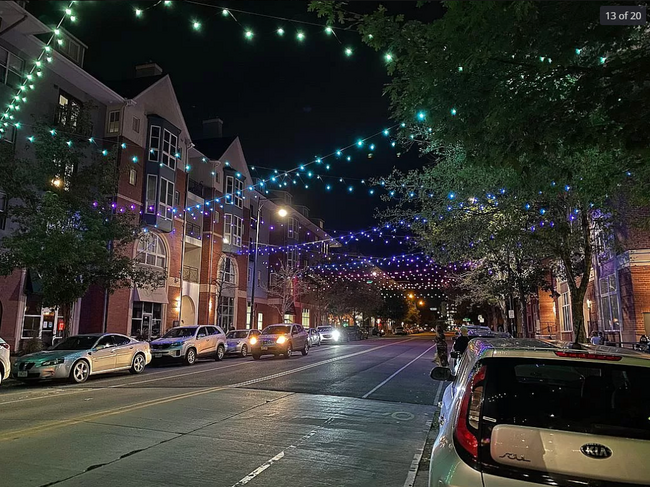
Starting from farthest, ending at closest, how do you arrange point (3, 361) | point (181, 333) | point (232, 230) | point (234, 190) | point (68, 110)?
1. point (234, 190)
2. point (232, 230)
3. point (181, 333)
4. point (68, 110)
5. point (3, 361)

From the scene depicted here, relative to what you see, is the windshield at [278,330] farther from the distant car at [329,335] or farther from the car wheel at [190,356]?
the distant car at [329,335]

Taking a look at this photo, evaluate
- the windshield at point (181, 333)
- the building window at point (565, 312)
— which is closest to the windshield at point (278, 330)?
the windshield at point (181, 333)

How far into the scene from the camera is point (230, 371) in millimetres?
17094

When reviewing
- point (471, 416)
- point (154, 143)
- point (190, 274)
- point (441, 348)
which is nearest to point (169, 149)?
point (154, 143)

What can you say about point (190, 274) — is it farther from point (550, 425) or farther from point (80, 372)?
point (550, 425)

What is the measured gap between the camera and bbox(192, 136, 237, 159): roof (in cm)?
3822

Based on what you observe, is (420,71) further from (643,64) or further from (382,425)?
(382,425)

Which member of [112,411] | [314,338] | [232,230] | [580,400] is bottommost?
[112,411]

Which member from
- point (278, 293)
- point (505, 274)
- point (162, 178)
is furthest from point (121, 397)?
point (278, 293)

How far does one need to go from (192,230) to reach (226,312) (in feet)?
25.7

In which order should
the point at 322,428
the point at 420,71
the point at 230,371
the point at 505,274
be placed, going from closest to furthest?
1. the point at 420,71
2. the point at 322,428
3. the point at 230,371
4. the point at 505,274

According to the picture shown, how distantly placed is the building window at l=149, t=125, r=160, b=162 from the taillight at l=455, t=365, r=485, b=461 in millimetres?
28820

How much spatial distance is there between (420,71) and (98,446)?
6419mm

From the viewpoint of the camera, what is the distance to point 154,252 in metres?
29.9
